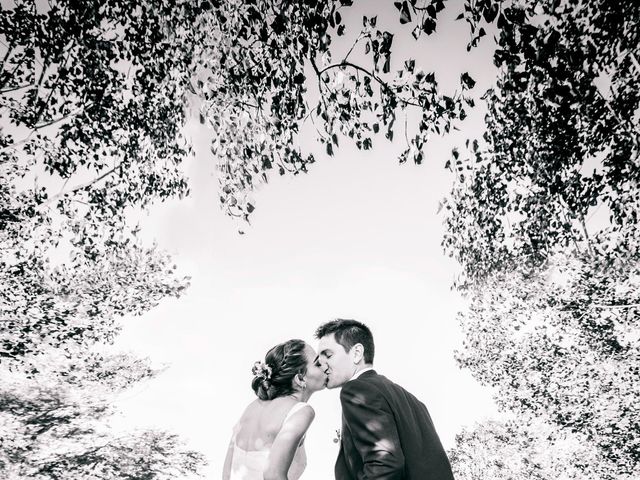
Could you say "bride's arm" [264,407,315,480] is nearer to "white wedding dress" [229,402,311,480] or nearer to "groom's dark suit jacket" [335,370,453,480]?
"white wedding dress" [229,402,311,480]

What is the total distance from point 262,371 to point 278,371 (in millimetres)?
156

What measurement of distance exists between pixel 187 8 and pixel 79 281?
38.1ft

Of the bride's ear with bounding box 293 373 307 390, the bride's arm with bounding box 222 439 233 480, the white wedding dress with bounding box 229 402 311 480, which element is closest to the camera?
the white wedding dress with bounding box 229 402 311 480

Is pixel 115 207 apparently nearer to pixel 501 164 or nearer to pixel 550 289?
pixel 501 164

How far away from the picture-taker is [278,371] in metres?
4.05

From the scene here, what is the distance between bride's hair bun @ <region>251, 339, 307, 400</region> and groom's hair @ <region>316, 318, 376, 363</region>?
665 millimetres

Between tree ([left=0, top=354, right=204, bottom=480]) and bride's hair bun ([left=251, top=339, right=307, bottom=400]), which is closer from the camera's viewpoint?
bride's hair bun ([left=251, top=339, right=307, bottom=400])

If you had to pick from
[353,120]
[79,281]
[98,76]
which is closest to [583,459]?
[353,120]

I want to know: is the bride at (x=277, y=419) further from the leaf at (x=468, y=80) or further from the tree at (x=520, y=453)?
the tree at (x=520, y=453)

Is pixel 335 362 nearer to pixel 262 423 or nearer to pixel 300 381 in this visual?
pixel 300 381

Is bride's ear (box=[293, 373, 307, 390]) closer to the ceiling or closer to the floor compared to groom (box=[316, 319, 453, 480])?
closer to the ceiling

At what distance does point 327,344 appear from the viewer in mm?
3443

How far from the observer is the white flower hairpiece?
13.2 feet

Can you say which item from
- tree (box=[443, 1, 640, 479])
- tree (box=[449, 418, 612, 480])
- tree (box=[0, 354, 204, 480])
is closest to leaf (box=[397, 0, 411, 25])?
tree (box=[443, 1, 640, 479])
